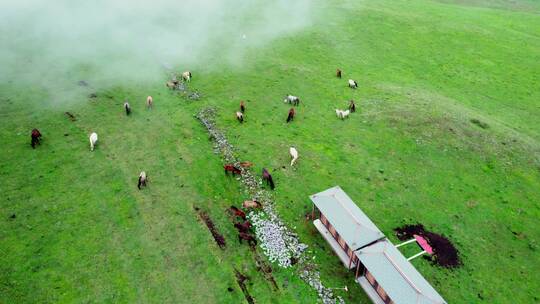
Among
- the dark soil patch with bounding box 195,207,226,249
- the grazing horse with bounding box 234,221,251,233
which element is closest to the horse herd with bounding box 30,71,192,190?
the dark soil patch with bounding box 195,207,226,249

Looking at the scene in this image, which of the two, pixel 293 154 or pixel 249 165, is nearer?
pixel 249 165

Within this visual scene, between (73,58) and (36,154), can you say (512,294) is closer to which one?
(36,154)

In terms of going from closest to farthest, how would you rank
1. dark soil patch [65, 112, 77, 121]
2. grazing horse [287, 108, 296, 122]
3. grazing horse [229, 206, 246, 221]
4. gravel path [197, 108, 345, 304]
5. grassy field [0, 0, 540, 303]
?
grassy field [0, 0, 540, 303] < gravel path [197, 108, 345, 304] < grazing horse [229, 206, 246, 221] < dark soil patch [65, 112, 77, 121] < grazing horse [287, 108, 296, 122]

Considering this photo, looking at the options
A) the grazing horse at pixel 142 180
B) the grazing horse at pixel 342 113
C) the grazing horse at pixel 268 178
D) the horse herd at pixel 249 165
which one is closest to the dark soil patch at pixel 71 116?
the grazing horse at pixel 142 180

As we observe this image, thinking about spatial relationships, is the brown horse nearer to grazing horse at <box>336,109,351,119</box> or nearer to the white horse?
the white horse

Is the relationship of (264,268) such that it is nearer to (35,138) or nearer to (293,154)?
(293,154)

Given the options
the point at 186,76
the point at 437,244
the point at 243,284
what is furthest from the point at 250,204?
the point at 186,76

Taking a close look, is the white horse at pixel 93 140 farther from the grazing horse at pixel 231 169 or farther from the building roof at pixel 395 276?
the building roof at pixel 395 276
